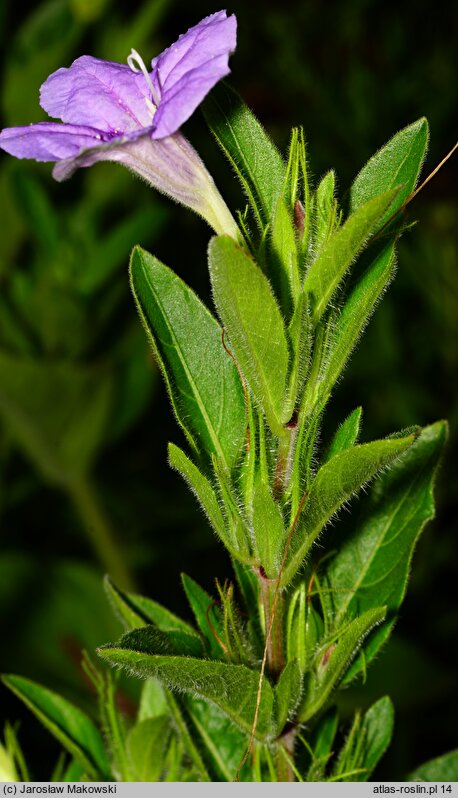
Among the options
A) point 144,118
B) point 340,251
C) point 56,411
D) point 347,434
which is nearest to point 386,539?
point 347,434

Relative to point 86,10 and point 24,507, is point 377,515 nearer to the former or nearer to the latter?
point 24,507

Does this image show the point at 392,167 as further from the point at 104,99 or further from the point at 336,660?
the point at 336,660

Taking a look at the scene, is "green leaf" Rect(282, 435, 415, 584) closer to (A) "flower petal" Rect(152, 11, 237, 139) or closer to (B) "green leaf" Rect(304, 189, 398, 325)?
(B) "green leaf" Rect(304, 189, 398, 325)

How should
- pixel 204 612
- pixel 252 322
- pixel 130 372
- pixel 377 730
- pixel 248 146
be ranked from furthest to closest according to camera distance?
1. pixel 130 372
2. pixel 377 730
3. pixel 204 612
4. pixel 248 146
5. pixel 252 322

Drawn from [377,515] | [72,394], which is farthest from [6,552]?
[377,515]

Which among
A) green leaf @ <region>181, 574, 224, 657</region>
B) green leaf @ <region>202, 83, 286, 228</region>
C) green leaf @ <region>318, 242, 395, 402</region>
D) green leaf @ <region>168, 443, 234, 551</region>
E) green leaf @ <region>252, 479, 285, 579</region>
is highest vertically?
green leaf @ <region>202, 83, 286, 228</region>

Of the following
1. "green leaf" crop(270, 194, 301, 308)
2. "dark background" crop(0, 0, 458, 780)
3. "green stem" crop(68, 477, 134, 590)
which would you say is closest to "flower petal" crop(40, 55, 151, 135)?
"green leaf" crop(270, 194, 301, 308)

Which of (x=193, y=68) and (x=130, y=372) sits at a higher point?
(x=193, y=68)
